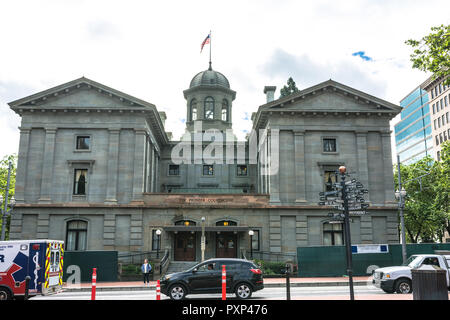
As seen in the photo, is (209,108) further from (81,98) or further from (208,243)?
(208,243)

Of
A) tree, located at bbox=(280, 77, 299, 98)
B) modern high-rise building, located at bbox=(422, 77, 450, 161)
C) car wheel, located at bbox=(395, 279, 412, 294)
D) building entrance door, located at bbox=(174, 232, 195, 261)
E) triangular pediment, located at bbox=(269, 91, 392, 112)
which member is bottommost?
car wheel, located at bbox=(395, 279, 412, 294)

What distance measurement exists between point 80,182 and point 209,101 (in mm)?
21260

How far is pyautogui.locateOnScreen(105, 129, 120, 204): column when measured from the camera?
36.1 m

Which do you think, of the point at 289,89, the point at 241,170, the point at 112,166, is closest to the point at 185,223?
the point at 112,166

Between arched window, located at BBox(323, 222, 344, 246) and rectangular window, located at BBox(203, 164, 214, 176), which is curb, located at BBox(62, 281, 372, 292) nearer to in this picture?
arched window, located at BBox(323, 222, 344, 246)

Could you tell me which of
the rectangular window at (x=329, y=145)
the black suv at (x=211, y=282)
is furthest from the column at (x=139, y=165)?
A: the black suv at (x=211, y=282)

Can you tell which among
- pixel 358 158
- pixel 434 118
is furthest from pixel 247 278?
pixel 434 118

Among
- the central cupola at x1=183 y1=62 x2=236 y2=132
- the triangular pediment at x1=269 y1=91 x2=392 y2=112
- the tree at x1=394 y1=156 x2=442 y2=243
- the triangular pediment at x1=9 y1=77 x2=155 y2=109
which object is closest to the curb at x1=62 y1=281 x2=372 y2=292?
the triangular pediment at x1=269 y1=91 x2=392 y2=112

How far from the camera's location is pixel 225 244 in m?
36.2

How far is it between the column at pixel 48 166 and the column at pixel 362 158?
86.7 ft

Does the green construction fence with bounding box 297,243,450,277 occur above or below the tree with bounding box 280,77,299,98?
below

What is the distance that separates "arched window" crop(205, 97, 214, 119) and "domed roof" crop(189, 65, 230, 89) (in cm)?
202
